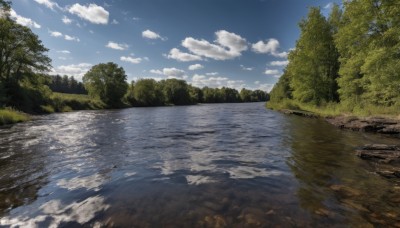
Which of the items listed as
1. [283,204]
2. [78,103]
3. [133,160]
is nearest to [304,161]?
[283,204]

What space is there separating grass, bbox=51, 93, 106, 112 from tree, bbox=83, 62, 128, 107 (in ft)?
21.1

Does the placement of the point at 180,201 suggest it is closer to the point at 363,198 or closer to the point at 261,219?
the point at 261,219

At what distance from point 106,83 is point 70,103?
2235 cm

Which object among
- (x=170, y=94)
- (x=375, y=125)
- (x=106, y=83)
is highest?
(x=106, y=83)

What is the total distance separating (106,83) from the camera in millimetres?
78125

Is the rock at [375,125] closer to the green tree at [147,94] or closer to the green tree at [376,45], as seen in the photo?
the green tree at [376,45]

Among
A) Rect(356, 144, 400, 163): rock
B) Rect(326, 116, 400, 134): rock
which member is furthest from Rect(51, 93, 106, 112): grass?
Rect(356, 144, 400, 163): rock

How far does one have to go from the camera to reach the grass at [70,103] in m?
50.9

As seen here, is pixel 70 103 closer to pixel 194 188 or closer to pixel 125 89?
pixel 125 89

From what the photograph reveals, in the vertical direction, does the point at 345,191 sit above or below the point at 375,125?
below

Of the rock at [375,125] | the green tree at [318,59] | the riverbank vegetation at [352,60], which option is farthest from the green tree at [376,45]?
the green tree at [318,59]

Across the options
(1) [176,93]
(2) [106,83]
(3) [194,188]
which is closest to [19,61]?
(2) [106,83]

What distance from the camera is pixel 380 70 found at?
20.0 m

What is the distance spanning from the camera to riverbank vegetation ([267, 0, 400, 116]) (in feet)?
64.6
